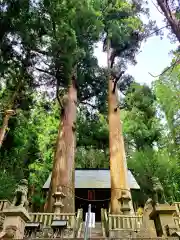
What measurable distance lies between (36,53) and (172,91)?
797 centimetres

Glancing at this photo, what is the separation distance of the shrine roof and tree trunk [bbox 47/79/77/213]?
2750mm

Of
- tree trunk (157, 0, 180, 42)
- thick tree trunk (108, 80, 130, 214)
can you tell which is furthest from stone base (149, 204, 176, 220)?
tree trunk (157, 0, 180, 42)

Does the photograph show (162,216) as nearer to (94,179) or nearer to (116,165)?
(116,165)

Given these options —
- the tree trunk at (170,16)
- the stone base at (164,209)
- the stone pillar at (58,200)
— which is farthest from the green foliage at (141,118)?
the stone base at (164,209)

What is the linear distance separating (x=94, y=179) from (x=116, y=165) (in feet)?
10.2

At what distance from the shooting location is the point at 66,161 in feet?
25.0

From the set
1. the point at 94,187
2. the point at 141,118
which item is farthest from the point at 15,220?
the point at 141,118

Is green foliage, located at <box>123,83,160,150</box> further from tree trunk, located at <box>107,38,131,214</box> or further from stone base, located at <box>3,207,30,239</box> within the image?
stone base, located at <box>3,207,30,239</box>

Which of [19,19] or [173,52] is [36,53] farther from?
[173,52]

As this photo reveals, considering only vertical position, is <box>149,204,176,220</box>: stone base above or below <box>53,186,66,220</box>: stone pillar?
below

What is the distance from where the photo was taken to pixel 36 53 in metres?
10.2

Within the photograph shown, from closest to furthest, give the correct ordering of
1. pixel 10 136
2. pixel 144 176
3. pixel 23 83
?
pixel 23 83
pixel 10 136
pixel 144 176

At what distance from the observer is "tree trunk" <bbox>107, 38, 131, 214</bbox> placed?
7.07 meters

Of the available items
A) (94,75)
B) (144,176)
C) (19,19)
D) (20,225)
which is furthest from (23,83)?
(144,176)
